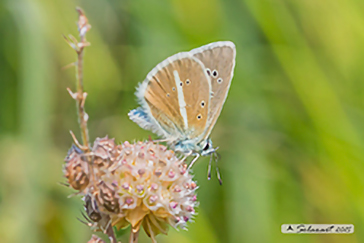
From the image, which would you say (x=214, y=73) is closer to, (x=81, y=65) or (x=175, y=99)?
(x=175, y=99)

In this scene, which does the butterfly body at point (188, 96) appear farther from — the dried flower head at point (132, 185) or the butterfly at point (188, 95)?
the dried flower head at point (132, 185)

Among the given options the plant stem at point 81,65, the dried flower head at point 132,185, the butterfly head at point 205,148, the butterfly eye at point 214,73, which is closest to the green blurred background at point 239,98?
the butterfly head at point 205,148

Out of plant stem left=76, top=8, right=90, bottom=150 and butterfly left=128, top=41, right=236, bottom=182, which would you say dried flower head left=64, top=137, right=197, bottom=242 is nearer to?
plant stem left=76, top=8, right=90, bottom=150

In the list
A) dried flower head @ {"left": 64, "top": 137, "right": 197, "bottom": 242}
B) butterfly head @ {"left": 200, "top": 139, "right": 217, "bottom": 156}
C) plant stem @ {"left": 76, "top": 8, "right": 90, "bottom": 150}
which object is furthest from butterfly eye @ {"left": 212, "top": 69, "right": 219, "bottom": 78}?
plant stem @ {"left": 76, "top": 8, "right": 90, "bottom": 150}

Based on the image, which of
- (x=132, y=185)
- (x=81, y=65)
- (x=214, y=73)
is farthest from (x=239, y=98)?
(x=81, y=65)

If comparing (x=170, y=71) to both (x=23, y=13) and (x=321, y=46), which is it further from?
(x=321, y=46)

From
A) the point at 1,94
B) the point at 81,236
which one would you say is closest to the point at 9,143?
Answer: the point at 1,94
